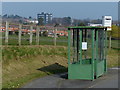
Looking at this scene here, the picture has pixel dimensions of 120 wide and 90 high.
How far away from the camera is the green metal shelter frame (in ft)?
56.6

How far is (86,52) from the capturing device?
20.4 meters

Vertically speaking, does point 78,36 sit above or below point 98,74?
above

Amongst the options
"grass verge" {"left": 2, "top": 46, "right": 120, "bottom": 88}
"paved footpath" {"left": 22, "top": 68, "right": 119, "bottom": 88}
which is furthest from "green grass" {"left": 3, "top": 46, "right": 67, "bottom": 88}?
"paved footpath" {"left": 22, "top": 68, "right": 119, "bottom": 88}

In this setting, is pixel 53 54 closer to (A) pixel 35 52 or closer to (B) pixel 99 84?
(A) pixel 35 52

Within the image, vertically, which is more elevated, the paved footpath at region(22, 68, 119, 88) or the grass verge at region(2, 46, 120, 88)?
the grass verge at region(2, 46, 120, 88)

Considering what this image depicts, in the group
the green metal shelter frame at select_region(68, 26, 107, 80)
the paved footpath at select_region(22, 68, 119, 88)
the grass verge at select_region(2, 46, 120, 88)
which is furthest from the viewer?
the grass verge at select_region(2, 46, 120, 88)

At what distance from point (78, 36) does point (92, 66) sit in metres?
2.28

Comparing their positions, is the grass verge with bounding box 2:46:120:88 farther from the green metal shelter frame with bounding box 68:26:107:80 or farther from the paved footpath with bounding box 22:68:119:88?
the green metal shelter frame with bounding box 68:26:107:80

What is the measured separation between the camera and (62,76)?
18766 mm

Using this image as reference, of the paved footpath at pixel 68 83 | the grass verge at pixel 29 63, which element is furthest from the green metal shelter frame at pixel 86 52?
the grass verge at pixel 29 63

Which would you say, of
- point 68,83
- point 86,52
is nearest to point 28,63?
point 86,52

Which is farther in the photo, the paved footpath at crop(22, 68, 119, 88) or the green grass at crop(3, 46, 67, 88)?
the green grass at crop(3, 46, 67, 88)

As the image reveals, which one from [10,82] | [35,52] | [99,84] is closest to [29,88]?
[10,82]

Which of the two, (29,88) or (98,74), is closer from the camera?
(29,88)
